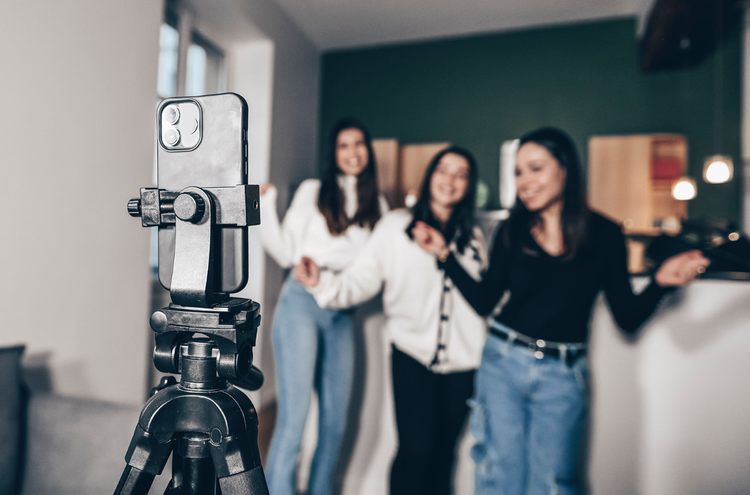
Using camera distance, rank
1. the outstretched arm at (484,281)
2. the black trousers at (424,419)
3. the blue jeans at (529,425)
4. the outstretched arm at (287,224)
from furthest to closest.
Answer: the outstretched arm at (287,224) < the black trousers at (424,419) < the outstretched arm at (484,281) < the blue jeans at (529,425)

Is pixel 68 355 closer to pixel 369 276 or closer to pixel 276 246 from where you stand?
pixel 276 246

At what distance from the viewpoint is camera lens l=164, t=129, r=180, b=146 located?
0.49 meters

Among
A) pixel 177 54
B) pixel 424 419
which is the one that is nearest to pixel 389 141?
pixel 177 54

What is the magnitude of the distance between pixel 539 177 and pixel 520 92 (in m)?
2.83

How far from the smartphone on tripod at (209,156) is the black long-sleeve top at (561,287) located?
888mm

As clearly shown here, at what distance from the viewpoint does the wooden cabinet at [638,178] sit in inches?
131

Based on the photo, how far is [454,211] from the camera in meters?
1.53

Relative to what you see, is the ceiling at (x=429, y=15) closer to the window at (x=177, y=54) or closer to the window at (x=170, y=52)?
the window at (x=177, y=54)

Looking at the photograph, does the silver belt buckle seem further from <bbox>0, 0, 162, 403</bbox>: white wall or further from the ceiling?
the ceiling

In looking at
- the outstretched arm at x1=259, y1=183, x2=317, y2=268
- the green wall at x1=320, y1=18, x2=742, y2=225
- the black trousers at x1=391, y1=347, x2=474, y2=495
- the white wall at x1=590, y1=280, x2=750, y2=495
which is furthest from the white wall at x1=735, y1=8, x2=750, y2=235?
the outstretched arm at x1=259, y1=183, x2=317, y2=268

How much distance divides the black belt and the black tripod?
0.87 metres

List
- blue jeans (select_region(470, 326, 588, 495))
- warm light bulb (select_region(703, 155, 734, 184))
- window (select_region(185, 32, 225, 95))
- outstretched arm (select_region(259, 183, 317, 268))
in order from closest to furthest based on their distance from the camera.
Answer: blue jeans (select_region(470, 326, 588, 495))
outstretched arm (select_region(259, 183, 317, 268))
warm light bulb (select_region(703, 155, 734, 184))
window (select_region(185, 32, 225, 95))

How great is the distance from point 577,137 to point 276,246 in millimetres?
2838

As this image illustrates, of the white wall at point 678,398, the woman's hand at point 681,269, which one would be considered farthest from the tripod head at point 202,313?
the white wall at point 678,398
